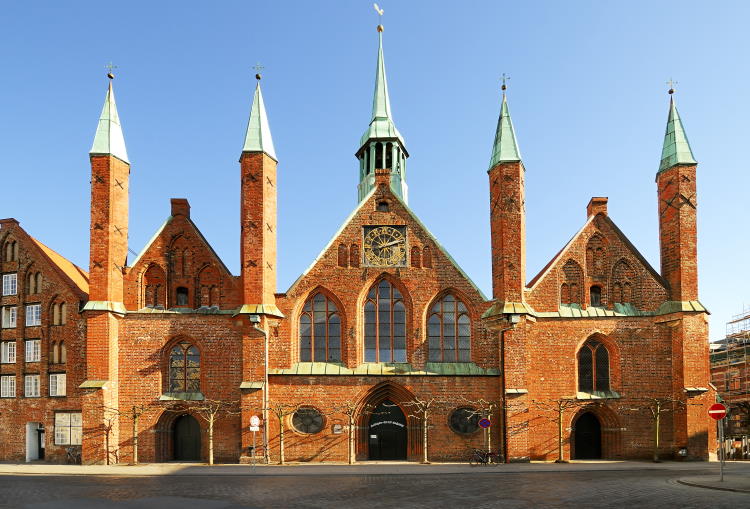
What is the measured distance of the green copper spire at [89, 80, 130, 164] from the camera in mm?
34938

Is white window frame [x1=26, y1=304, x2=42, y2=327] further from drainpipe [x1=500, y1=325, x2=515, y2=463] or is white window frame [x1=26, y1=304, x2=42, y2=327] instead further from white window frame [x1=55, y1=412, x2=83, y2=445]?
drainpipe [x1=500, y1=325, x2=515, y2=463]

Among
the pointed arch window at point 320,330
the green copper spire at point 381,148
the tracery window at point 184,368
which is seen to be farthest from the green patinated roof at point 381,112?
the tracery window at point 184,368

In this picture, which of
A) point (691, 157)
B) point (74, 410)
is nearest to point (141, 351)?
point (74, 410)

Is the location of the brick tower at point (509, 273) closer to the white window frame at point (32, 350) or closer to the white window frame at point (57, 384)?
the white window frame at point (57, 384)

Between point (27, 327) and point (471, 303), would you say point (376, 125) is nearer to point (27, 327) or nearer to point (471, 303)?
point (471, 303)

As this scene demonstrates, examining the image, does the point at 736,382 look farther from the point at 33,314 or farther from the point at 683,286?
the point at 33,314

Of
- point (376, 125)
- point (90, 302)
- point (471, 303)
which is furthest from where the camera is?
point (376, 125)

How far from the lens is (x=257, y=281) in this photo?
34.3 m

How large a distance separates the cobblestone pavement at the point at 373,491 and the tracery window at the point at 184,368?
716 cm

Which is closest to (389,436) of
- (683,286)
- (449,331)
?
(449,331)

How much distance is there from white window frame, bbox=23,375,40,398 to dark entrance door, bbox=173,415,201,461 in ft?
27.3

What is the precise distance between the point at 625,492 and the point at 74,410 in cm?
2722

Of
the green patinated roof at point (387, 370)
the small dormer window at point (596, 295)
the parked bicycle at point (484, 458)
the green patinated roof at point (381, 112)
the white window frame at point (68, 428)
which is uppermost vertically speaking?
the green patinated roof at point (381, 112)

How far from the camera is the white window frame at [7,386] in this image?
37500mm
